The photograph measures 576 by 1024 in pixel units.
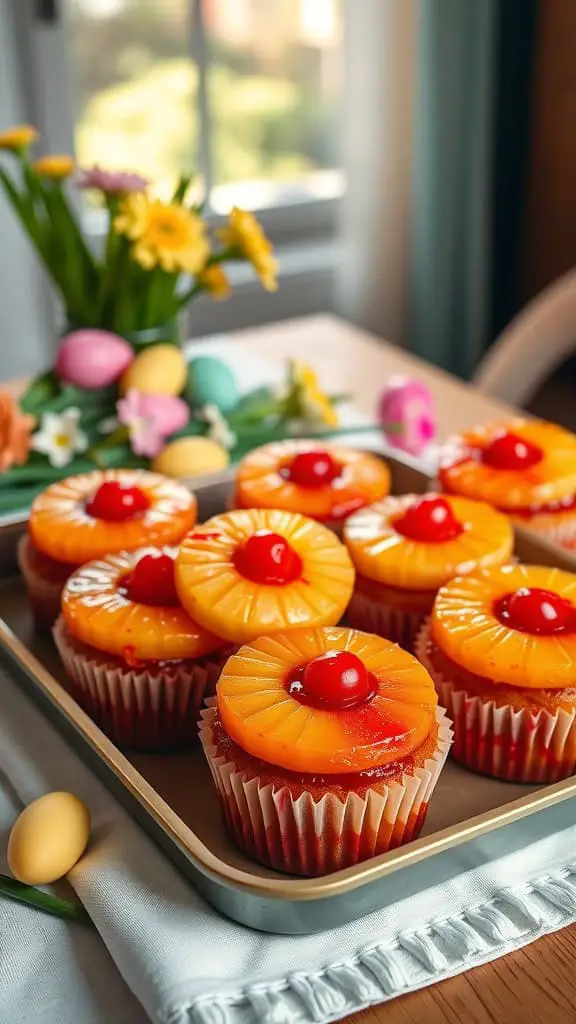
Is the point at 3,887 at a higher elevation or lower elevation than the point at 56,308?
higher

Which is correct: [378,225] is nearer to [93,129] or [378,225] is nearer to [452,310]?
[452,310]

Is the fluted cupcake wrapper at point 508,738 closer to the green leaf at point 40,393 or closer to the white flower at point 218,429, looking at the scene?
the white flower at point 218,429

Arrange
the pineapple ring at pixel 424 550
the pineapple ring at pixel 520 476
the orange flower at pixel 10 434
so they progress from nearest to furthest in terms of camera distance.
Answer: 1. the pineapple ring at pixel 424 550
2. the pineapple ring at pixel 520 476
3. the orange flower at pixel 10 434

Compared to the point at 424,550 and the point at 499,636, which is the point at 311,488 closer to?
the point at 424,550

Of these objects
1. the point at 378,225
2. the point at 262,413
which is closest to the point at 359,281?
the point at 378,225

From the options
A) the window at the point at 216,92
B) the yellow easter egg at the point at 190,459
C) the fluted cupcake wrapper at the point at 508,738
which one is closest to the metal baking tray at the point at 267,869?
the fluted cupcake wrapper at the point at 508,738

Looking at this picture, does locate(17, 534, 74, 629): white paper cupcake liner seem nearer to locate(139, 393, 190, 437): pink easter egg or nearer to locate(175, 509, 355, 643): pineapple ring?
locate(175, 509, 355, 643): pineapple ring

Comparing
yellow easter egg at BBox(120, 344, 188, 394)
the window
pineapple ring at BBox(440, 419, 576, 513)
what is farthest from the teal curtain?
pineapple ring at BBox(440, 419, 576, 513)

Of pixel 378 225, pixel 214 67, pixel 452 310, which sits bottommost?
pixel 452 310
